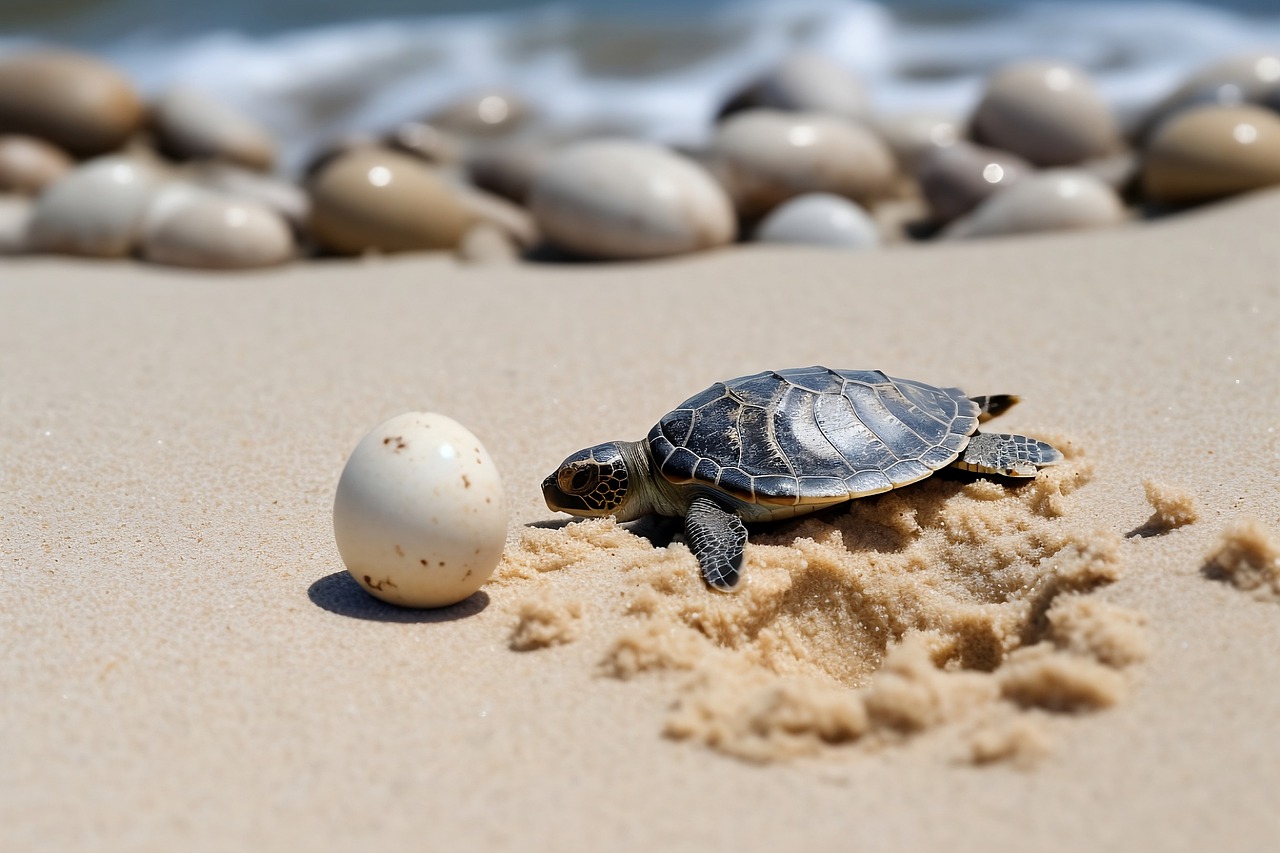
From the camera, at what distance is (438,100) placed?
12.0 m

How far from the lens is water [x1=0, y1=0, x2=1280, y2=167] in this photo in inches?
451

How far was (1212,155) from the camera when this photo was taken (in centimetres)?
623

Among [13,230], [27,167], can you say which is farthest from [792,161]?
[27,167]

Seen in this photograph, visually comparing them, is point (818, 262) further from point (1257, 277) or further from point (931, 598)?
point (931, 598)

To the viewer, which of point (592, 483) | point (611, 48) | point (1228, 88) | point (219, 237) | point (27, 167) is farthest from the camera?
point (611, 48)

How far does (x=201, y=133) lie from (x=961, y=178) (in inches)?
254

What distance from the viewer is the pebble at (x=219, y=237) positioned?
250 inches

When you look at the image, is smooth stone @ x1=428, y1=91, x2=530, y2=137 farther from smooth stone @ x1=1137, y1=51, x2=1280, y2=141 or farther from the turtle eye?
the turtle eye

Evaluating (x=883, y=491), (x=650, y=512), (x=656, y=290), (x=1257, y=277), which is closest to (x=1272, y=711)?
(x=883, y=491)

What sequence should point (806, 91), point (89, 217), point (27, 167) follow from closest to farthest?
point (89, 217) → point (27, 167) → point (806, 91)

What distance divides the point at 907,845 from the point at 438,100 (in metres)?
11.2

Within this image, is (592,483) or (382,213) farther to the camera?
(382,213)

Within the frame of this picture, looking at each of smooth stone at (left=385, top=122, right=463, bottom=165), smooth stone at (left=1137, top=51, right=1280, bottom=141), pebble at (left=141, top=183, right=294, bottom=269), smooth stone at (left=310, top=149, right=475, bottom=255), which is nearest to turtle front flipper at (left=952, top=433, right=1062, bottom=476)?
smooth stone at (left=310, top=149, right=475, bottom=255)

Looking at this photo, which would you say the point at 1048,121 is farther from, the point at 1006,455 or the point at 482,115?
the point at 482,115
